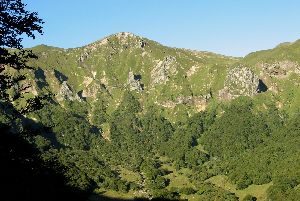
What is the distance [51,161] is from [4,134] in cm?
469

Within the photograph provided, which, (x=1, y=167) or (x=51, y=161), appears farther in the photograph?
(x=51, y=161)

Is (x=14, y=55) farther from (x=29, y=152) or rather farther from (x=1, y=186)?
(x=1, y=186)

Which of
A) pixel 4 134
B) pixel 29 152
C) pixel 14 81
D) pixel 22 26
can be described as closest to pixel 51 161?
pixel 29 152

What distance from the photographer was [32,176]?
111ft

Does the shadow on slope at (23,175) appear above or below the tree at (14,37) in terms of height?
below

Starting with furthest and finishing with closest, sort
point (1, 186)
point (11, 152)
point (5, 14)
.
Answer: point (5, 14) < point (11, 152) < point (1, 186)

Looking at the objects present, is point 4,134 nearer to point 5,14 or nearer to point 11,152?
point 11,152

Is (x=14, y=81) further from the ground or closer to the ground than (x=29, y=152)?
further from the ground

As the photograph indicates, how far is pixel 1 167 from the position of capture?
32438 millimetres

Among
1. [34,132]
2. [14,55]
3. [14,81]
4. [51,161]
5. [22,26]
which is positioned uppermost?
[22,26]

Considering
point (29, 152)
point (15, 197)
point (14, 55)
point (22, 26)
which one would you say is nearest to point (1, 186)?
point (15, 197)

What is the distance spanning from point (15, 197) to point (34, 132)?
5964mm

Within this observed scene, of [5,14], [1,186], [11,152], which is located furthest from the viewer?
[5,14]

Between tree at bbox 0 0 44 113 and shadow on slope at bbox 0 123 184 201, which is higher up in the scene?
tree at bbox 0 0 44 113
